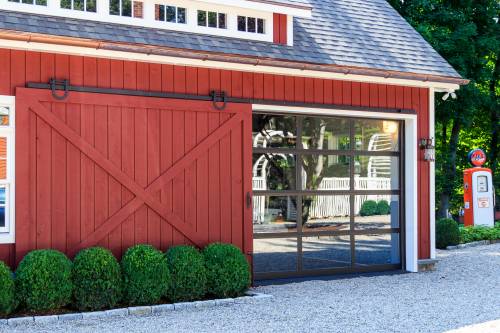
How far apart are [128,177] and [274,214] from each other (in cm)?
255

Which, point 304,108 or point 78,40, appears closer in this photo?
point 78,40

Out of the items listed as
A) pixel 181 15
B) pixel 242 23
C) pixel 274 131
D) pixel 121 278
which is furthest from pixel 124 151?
pixel 242 23

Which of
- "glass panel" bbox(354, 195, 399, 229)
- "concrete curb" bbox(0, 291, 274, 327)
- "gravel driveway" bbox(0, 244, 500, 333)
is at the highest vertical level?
"glass panel" bbox(354, 195, 399, 229)

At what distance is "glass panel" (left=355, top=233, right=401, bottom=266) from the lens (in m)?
11.7

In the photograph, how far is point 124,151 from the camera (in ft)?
30.3

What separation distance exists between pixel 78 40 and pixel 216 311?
366 cm

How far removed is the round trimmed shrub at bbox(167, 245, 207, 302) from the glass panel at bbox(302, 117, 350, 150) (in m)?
3.04

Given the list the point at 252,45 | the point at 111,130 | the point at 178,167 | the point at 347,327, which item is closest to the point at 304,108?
the point at 252,45

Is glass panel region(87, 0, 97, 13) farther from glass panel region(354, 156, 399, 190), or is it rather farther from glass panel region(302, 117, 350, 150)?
glass panel region(354, 156, 399, 190)

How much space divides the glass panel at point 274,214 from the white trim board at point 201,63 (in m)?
1.91

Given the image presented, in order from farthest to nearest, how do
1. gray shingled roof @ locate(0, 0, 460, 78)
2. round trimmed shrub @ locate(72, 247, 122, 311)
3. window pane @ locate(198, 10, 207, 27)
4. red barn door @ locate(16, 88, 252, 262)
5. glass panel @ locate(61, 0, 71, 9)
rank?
window pane @ locate(198, 10, 207, 27) < glass panel @ locate(61, 0, 71, 9) < gray shingled roof @ locate(0, 0, 460, 78) < red barn door @ locate(16, 88, 252, 262) < round trimmed shrub @ locate(72, 247, 122, 311)

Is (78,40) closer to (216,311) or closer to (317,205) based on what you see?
(216,311)

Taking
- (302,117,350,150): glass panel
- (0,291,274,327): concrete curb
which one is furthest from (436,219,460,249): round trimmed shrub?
(0,291,274,327): concrete curb

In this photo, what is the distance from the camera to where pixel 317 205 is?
11164 mm
